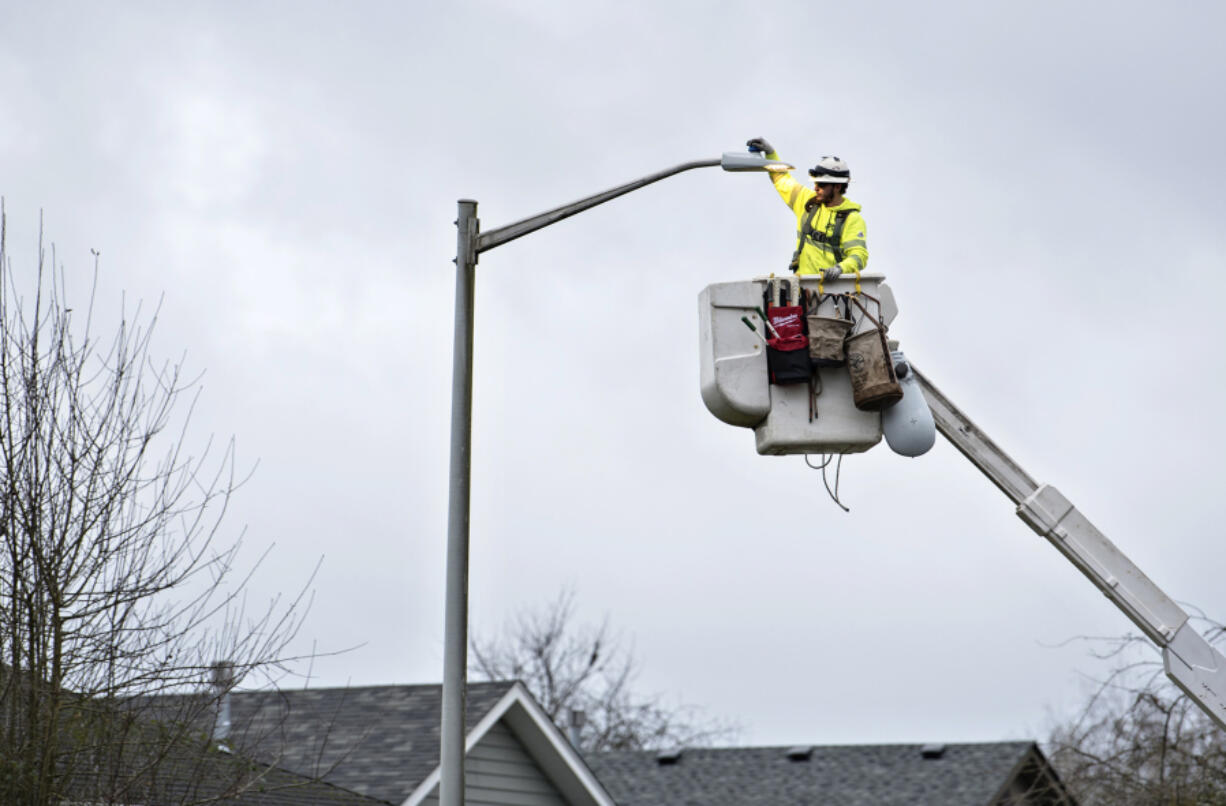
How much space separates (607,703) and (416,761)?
30245 mm

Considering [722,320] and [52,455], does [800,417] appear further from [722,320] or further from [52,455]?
[52,455]

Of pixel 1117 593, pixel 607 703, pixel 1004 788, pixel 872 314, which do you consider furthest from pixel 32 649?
pixel 607 703

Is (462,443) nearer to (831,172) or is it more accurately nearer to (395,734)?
(831,172)

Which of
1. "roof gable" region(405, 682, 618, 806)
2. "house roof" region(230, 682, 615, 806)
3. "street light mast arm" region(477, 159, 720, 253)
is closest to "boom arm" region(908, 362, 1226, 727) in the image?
"street light mast arm" region(477, 159, 720, 253)

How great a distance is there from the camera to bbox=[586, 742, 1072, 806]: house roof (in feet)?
91.0

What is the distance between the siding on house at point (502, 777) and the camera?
19500mm

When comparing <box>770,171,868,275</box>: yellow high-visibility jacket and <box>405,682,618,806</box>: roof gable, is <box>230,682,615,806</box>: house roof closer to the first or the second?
<box>405,682,618,806</box>: roof gable

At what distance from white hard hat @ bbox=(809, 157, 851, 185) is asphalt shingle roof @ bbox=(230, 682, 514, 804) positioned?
9131mm

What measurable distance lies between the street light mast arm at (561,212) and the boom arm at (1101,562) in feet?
6.00

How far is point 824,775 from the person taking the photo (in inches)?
1153

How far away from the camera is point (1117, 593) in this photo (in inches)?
395

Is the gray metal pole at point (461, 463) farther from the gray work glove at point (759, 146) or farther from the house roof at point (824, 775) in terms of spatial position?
the house roof at point (824, 775)

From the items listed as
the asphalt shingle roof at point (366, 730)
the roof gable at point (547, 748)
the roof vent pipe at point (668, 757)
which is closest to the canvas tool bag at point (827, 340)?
the asphalt shingle roof at point (366, 730)

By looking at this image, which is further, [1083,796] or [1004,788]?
[1004,788]
